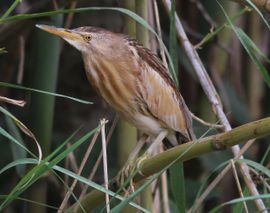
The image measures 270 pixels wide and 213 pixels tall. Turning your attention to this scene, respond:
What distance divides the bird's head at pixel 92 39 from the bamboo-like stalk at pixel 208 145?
1.34ft

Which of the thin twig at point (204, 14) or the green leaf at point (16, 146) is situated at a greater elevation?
the thin twig at point (204, 14)

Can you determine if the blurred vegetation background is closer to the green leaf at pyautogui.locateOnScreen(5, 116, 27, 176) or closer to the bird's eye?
the green leaf at pyautogui.locateOnScreen(5, 116, 27, 176)

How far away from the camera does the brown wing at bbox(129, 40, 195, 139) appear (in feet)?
5.94

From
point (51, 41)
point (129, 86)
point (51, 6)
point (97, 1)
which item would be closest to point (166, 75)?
point (129, 86)

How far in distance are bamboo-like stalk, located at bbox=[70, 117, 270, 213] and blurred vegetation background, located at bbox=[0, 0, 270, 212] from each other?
0.45 m

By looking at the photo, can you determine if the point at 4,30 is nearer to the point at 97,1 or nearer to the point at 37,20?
the point at 37,20

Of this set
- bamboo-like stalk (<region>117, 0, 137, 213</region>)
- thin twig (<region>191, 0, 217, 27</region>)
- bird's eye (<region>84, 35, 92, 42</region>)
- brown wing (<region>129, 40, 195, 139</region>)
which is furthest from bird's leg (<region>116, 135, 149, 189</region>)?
thin twig (<region>191, 0, 217, 27</region>)

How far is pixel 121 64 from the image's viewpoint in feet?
5.94

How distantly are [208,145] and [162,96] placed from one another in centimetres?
68

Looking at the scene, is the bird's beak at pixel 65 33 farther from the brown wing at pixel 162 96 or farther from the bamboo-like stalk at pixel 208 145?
the bamboo-like stalk at pixel 208 145

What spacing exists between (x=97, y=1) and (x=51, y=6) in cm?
46

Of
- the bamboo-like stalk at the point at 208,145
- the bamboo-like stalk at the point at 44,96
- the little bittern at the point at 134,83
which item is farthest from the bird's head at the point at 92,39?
the bamboo-like stalk at the point at 208,145

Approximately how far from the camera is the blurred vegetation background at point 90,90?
6.51 feet

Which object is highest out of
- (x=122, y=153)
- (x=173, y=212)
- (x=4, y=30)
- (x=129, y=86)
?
(x=4, y=30)
